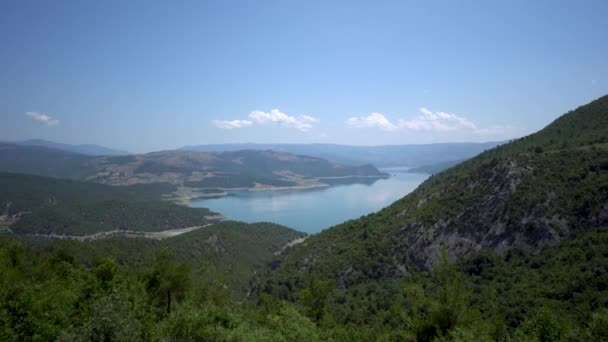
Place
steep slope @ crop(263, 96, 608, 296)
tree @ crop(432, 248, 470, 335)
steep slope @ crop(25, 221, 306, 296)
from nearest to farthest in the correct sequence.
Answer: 1. tree @ crop(432, 248, 470, 335)
2. steep slope @ crop(263, 96, 608, 296)
3. steep slope @ crop(25, 221, 306, 296)

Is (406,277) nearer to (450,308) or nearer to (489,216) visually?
(489,216)

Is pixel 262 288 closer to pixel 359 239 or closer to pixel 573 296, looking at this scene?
pixel 359 239

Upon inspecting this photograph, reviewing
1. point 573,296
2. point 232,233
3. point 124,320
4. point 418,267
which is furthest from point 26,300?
point 232,233

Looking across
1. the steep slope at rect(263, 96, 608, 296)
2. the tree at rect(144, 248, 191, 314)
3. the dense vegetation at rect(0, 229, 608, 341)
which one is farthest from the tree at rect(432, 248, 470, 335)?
the steep slope at rect(263, 96, 608, 296)

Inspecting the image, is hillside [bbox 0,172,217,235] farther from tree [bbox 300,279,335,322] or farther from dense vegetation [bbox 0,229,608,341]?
tree [bbox 300,279,335,322]

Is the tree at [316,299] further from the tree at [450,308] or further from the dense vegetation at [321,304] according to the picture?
the tree at [450,308]

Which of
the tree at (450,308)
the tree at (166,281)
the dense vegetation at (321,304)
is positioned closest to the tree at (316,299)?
the dense vegetation at (321,304)
